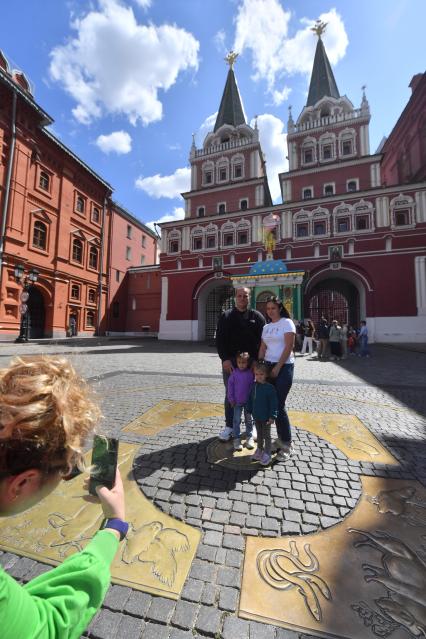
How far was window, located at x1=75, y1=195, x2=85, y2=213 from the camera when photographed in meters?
25.4

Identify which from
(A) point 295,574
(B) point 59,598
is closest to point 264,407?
(A) point 295,574

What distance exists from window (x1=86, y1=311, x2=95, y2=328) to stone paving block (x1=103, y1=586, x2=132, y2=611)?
1078 inches

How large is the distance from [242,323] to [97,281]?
27.2m

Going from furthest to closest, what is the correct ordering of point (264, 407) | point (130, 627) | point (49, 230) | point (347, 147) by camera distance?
point (347, 147) < point (49, 230) < point (264, 407) < point (130, 627)

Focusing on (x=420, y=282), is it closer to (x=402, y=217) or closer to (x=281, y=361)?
(x=402, y=217)

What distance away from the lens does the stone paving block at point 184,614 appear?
4.43 ft

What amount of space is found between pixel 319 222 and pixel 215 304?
11393 millimetres

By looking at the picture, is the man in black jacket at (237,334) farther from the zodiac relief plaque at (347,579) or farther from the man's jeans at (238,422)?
the zodiac relief plaque at (347,579)

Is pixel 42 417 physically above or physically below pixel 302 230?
below

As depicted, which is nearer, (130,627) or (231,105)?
(130,627)

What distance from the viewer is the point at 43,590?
812mm

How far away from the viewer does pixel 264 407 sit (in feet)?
9.18

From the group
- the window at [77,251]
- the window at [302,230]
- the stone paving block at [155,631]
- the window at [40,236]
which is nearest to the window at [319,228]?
the window at [302,230]

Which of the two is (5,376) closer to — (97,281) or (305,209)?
(305,209)
